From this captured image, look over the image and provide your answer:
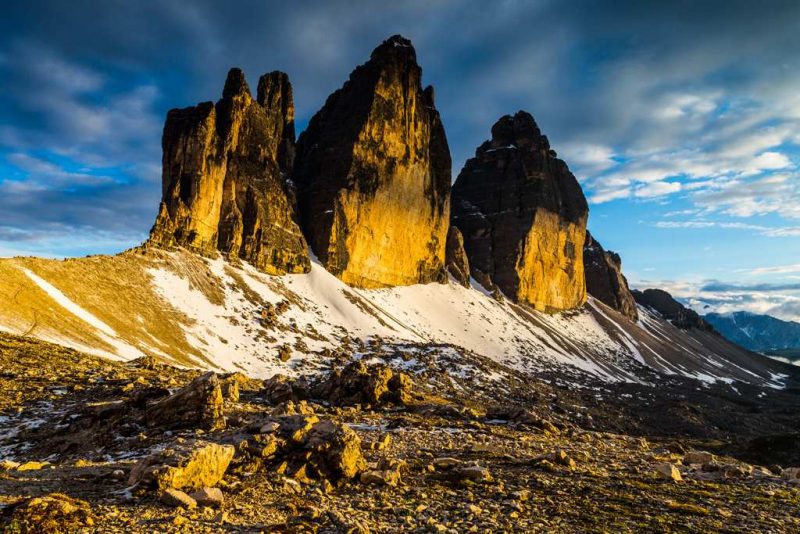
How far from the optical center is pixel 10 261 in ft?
134

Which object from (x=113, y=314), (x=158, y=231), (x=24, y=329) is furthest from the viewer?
(x=158, y=231)

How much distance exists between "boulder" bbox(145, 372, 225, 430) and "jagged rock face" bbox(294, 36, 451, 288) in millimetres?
78528

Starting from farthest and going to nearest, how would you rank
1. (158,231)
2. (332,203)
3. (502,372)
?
1. (332,203)
2. (158,231)
3. (502,372)

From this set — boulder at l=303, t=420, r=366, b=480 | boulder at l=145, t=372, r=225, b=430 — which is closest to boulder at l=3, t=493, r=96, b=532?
boulder at l=303, t=420, r=366, b=480

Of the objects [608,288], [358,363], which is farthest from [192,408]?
[608,288]

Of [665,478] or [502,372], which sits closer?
[665,478]

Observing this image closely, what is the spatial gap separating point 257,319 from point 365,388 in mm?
39997

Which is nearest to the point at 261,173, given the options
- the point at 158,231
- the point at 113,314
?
the point at 158,231

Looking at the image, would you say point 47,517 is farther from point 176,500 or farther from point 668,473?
point 668,473

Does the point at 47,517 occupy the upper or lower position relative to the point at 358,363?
lower

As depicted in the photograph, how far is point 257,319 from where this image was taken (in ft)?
202

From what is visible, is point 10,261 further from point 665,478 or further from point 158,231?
point 665,478

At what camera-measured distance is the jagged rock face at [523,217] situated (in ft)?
480

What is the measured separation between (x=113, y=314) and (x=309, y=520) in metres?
44.0
